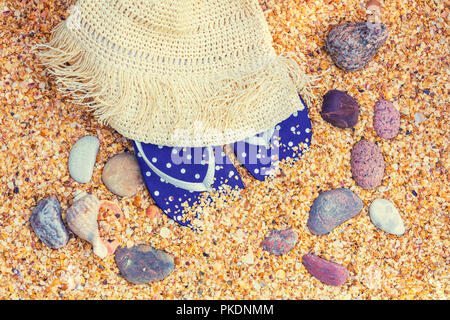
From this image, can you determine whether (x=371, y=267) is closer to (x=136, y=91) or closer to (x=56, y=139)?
(x=136, y=91)

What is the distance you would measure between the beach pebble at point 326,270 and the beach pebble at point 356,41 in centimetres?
75

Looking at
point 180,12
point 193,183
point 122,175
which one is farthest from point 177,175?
point 180,12

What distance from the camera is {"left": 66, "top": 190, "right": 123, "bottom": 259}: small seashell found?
1.43m

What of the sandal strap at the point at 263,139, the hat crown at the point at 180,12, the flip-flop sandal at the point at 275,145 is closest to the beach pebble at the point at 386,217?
the flip-flop sandal at the point at 275,145

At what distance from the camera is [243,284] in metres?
1.47

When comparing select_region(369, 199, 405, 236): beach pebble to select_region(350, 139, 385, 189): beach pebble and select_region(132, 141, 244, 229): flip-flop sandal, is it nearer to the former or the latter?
select_region(350, 139, 385, 189): beach pebble

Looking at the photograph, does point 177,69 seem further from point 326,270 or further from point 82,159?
point 326,270

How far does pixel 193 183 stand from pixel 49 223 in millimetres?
524

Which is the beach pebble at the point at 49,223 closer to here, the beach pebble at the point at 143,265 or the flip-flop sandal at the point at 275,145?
the beach pebble at the point at 143,265

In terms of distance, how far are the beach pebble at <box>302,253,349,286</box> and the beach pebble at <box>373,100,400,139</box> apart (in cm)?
53

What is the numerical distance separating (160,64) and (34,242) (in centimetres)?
79

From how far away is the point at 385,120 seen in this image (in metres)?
1.54

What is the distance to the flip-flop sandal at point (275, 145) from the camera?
1.51 meters

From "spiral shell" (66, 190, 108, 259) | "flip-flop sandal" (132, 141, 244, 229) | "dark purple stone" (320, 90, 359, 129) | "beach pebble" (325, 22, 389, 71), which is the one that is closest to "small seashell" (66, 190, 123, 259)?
"spiral shell" (66, 190, 108, 259)
